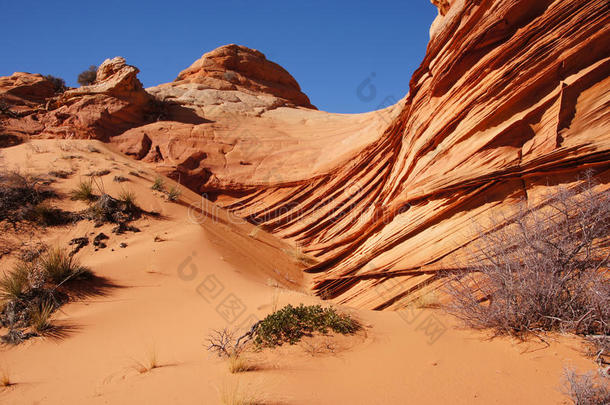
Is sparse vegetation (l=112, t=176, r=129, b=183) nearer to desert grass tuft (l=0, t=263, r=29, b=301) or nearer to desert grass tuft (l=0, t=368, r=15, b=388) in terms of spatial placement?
desert grass tuft (l=0, t=263, r=29, b=301)

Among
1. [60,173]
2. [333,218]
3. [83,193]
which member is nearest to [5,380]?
[83,193]

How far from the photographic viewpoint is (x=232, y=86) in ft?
62.8

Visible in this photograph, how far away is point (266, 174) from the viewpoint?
12.3 metres

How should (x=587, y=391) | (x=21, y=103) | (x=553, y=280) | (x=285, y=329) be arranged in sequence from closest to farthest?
(x=587, y=391) < (x=553, y=280) < (x=285, y=329) < (x=21, y=103)

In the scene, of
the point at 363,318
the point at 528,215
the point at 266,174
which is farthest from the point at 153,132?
the point at 528,215

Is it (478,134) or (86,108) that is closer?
(478,134)

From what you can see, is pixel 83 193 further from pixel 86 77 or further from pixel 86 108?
pixel 86 77

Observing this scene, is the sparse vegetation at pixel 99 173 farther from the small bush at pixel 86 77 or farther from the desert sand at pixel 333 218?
the small bush at pixel 86 77

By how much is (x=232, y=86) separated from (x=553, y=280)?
Result: 18702mm

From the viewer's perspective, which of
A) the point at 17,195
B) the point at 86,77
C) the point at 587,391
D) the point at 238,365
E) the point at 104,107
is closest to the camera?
the point at 587,391

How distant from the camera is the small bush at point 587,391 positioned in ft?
7.41

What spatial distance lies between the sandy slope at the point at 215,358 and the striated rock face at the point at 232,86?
10489 mm

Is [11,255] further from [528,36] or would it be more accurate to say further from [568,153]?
[528,36]

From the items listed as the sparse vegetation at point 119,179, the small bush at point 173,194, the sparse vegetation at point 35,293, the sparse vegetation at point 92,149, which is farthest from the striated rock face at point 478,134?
the sparse vegetation at point 92,149
